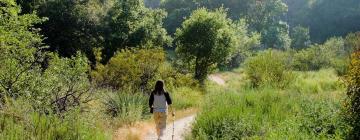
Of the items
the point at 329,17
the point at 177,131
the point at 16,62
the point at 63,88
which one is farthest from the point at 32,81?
the point at 329,17

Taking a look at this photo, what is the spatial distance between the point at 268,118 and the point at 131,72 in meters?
11.8

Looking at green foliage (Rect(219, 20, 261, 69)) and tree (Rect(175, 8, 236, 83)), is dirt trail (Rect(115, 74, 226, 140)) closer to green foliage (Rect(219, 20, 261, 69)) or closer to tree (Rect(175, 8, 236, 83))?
tree (Rect(175, 8, 236, 83))

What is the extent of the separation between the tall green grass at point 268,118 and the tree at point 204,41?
1751 centimetres

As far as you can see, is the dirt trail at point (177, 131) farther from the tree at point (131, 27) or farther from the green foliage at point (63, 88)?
the tree at point (131, 27)

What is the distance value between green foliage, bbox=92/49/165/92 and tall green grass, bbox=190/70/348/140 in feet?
28.5

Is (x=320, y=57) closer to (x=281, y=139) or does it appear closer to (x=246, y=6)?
(x=246, y=6)

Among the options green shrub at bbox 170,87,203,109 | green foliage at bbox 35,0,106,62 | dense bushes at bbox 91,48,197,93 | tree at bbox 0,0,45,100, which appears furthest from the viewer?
green foliage at bbox 35,0,106,62

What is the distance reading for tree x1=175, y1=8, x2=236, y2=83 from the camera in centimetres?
3209

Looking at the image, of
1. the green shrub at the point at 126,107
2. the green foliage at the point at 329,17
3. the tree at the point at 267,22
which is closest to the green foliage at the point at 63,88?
the green shrub at the point at 126,107

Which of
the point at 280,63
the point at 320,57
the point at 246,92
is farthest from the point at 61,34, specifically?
the point at 320,57

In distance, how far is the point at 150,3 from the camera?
11756cm

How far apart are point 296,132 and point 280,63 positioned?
1814cm

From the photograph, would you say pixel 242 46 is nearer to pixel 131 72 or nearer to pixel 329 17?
pixel 131 72

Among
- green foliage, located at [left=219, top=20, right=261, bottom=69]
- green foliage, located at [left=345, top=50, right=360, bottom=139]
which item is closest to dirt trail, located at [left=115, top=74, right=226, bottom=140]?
green foliage, located at [left=345, top=50, right=360, bottom=139]
